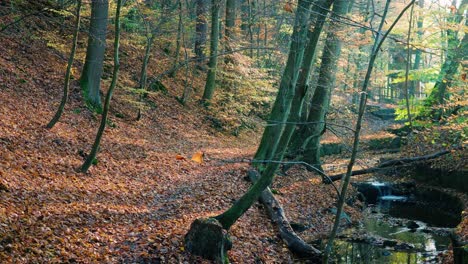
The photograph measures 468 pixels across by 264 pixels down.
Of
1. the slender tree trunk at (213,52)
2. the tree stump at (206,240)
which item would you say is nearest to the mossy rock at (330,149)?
the slender tree trunk at (213,52)

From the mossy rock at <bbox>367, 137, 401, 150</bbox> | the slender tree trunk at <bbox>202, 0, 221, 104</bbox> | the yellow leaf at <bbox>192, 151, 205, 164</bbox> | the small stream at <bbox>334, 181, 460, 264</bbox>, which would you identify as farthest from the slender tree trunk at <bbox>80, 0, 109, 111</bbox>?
the mossy rock at <bbox>367, 137, 401, 150</bbox>

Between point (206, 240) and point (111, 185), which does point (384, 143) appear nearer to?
point (111, 185)

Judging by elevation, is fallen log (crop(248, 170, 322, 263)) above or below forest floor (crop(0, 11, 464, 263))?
below

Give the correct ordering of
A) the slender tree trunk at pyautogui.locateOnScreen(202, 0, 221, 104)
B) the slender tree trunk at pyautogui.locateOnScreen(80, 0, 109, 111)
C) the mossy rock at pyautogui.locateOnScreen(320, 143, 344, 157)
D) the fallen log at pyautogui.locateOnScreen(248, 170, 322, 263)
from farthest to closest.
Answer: the mossy rock at pyautogui.locateOnScreen(320, 143, 344, 157)
the slender tree trunk at pyautogui.locateOnScreen(202, 0, 221, 104)
the slender tree trunk at pyautogui.locateOnScreen(80, 0, 109, 111)
the fallen log at pyautogui.locateOnScreen(248, 170, 322, 263)

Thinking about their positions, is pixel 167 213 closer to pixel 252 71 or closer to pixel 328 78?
pixel 328 78

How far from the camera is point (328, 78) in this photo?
1570 centimetres

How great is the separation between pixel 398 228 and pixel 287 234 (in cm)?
459

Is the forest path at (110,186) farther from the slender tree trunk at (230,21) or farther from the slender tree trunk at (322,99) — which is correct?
the slender tree trunk at (230,21)

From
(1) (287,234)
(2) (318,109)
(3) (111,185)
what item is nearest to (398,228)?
(1) (287,234)

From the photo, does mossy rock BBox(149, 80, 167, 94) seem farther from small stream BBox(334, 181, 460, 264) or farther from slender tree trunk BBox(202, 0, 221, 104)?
small stream BBox(334, 181, 460, 264)

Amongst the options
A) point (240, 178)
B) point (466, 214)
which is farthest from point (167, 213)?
point (466, 214)

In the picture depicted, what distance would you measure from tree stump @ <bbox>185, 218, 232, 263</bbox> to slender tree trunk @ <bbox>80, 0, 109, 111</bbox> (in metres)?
8.57

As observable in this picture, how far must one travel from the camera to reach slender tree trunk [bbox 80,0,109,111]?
13891 mm

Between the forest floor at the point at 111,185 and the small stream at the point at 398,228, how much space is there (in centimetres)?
90
